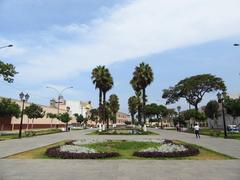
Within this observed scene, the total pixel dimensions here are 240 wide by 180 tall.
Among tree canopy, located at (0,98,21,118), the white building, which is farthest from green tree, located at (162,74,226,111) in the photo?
the white building

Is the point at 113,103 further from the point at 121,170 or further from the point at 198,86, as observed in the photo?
the point at 121,170

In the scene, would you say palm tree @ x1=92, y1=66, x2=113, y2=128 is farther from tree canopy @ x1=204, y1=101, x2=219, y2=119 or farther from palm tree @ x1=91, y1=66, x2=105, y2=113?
tree canopy @ x1=204, y1=101, x2=219, y2=119

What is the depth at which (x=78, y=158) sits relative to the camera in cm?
1587

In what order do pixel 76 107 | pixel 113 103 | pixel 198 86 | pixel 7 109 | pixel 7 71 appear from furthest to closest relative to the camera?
pixel 76 107, pixel 113 103, pixel 198 86, pixel 7 109, pixel 7 71

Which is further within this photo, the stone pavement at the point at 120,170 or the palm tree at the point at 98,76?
the palm tree at the point at 98,76

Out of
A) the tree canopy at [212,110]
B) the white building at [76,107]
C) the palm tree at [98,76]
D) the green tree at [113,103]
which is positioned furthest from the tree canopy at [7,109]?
the white building at [76,107]

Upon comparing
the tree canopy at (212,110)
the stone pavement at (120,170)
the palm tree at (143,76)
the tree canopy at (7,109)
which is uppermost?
the palm tree at (143,76)

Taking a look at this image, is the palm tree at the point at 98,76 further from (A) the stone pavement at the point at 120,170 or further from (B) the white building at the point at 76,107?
(B) the white building at the point at 76,107

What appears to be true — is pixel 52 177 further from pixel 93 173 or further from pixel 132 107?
pixel 132 107

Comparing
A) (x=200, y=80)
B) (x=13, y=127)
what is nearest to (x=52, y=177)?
(x=200, y=80)

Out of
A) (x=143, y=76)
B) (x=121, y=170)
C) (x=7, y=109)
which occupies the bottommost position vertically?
(x=121, y=170)

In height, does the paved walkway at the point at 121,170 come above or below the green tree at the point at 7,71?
below

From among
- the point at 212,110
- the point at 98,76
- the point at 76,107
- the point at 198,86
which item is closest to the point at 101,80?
the point at 98,76

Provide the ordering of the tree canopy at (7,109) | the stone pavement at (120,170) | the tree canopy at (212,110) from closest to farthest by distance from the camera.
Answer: the stone pavement at (120,170) → the tree canopy at (7,109) → the tree canopy at (212,110)
